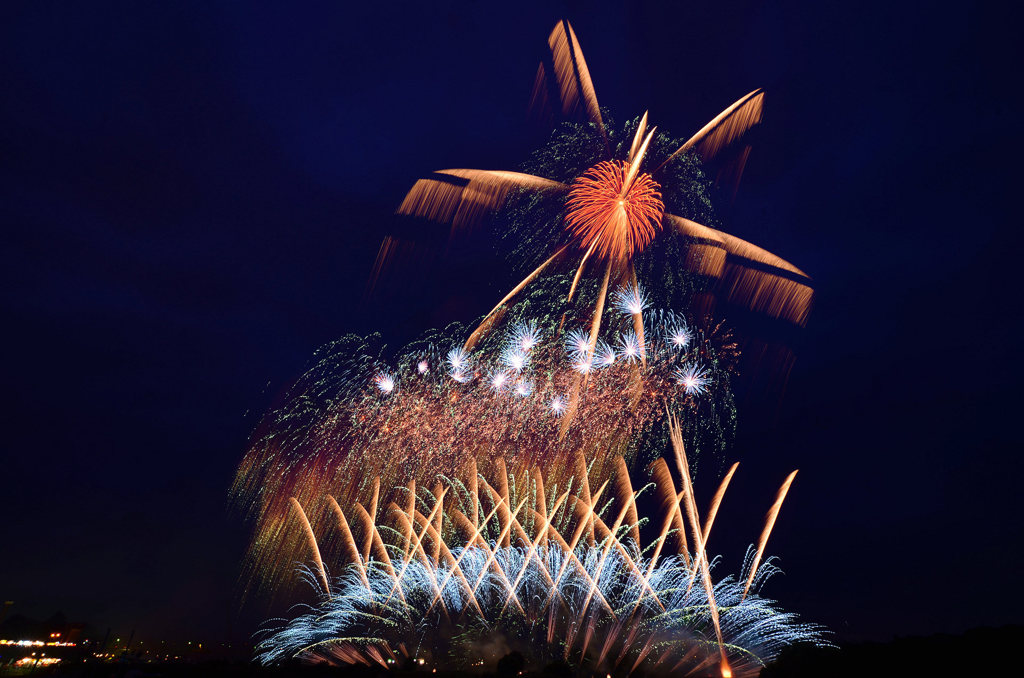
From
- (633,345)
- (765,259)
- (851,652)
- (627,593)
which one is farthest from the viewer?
(627,593)

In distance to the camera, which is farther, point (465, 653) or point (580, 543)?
point (465, 653)

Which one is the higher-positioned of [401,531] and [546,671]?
[401,531]

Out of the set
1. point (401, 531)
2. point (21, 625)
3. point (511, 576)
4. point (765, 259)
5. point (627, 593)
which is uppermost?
point (765, 259)

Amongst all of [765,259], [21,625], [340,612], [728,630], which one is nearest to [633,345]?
[765,259]

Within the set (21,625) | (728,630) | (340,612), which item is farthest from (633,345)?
(21,625)

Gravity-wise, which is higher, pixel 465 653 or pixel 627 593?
pixel 627 593

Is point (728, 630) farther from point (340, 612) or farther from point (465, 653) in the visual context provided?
point (340, 612)

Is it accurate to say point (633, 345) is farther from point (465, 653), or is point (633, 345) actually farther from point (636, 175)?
point (465, 653)

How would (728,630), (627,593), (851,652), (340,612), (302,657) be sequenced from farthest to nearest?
(302,657), (340,612), (627,593), (728,630), (851,652)

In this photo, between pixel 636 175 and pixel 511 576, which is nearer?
pixel 636 175
